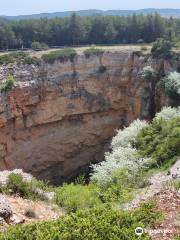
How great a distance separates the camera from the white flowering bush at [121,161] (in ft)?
80.1

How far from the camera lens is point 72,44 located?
60031 millimetres

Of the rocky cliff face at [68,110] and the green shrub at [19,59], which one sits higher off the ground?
the green shrub at [19,59]

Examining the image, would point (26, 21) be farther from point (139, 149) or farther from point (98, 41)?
point (139, 149)

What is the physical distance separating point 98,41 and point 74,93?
18747mm

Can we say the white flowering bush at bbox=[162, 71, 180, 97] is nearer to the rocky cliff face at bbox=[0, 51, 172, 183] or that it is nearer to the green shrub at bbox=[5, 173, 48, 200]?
the rocky cliff face at bbox=[0, 51, 172, 183]

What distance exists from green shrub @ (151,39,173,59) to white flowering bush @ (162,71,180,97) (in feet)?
12.4

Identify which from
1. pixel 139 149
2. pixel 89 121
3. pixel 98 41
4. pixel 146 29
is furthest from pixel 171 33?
Result: pixel 139 149

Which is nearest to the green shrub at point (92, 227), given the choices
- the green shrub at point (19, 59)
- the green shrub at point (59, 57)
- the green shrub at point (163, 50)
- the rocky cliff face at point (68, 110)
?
the rocky cliff face at point (68, 110)

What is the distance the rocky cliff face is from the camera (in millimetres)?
40906

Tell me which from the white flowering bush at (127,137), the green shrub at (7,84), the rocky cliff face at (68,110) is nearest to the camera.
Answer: the white flowering bush at (127,137)

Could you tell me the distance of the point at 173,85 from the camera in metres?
39.5

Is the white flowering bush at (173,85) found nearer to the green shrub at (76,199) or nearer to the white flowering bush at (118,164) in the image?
the white flowering bush at (118,164)

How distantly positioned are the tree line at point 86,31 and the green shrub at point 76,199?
4149cm

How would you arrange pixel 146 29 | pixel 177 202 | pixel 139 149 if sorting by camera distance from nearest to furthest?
pixel 177 202 < pixel 139 149 < pixel 146 29
